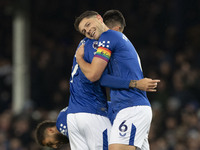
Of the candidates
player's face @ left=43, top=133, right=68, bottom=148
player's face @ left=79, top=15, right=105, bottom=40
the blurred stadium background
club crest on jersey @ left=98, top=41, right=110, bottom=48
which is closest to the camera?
club crest on jersey @ left=98, top=41, right=110, bottom=48

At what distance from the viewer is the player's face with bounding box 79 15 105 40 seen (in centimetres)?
491

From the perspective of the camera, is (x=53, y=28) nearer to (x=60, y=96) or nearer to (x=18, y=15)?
(x=18, y=15)

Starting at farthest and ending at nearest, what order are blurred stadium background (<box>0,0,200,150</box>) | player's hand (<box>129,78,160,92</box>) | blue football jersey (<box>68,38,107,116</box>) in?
blurred stadium background (<box>0,0,200,150</box>) → blue football jersey (<box>68,38,107,116</box>) → player's hand (<box>129,78,160,92</box>)

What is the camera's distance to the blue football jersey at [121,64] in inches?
188

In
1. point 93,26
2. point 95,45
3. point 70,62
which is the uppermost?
point 93,26

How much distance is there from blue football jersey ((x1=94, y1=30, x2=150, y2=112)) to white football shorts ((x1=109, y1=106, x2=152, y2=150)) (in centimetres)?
7

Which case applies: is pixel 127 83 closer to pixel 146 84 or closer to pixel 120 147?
pixel 146 84

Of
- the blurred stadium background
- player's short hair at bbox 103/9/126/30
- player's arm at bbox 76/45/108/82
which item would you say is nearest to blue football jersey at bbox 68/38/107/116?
player's arm at bbox 76/45/108/82

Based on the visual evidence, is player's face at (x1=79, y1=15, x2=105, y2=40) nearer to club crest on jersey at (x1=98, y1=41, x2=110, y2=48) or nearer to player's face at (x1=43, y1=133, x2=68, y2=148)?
club crest on jersey at (x1=98, y1=41, x2=110, y2=48)

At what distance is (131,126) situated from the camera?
15.4 ft

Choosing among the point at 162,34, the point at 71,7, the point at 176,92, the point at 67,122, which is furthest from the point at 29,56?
the point at 67,122

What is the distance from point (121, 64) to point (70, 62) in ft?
21.7

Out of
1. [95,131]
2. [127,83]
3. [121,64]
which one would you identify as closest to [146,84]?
[127,83]

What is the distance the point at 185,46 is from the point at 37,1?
465 centimetres
